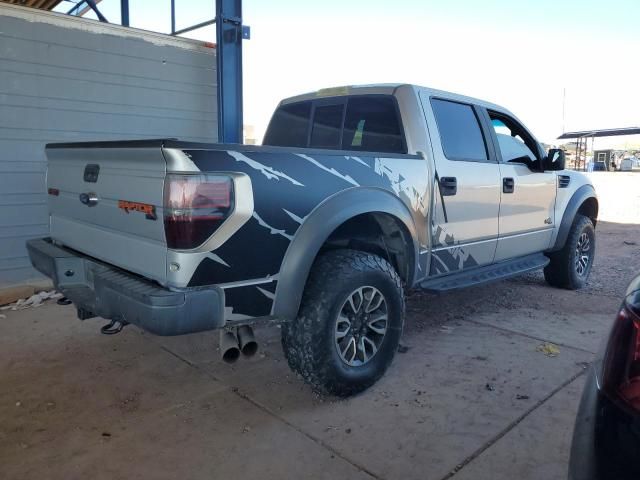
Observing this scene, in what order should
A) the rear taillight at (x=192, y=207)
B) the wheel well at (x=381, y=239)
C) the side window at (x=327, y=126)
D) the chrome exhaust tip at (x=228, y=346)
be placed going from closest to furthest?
the rear taillight at (x=192, y=207) → the chrome exhaust tip at (x=228, y=346) → the wheel well at (x=381, y=239) → the side window at (x=327, y=126)

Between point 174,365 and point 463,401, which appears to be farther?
point 174,365

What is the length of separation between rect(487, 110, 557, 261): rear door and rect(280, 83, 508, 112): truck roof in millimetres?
295

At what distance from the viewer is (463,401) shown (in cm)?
327

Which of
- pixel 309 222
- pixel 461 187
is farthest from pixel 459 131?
pixel 309 222

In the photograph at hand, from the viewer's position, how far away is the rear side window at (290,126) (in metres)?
4.56

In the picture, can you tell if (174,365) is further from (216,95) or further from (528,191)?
(216,95)

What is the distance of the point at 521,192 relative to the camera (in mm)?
4707

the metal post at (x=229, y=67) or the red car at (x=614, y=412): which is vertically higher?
the metal post at (x=229, y=67)

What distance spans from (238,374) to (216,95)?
4.47 metres

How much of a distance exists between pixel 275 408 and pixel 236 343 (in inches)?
23.5

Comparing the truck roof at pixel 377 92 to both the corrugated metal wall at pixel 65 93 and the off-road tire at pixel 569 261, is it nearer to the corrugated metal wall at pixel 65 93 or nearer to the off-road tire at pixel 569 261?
the off-road tire at pixel 569 261

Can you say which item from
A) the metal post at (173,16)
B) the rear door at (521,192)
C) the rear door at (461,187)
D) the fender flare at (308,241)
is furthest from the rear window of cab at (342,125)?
the metal post at (173,16)

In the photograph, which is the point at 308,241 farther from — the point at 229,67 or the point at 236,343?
the point at 229,67

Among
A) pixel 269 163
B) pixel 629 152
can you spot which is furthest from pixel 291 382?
pixel 629 152
